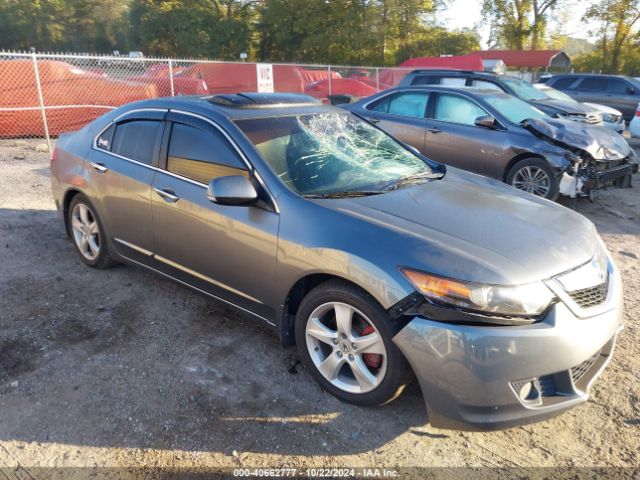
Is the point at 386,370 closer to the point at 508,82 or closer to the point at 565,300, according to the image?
the point at 565,300

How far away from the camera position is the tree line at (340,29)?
1608 inches

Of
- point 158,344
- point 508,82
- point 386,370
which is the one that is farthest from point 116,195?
point 508,82

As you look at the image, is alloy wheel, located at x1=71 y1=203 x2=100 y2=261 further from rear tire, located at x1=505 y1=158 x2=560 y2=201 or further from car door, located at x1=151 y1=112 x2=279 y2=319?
rear tire, located at x1=505 y1=158 x2=560 y2=201

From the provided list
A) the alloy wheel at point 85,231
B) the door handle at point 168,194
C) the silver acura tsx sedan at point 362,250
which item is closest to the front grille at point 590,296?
the silver acura tsx sedan at point 362,250

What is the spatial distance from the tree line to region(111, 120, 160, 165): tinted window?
1584 inches

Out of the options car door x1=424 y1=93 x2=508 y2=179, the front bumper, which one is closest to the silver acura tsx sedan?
the front bumper

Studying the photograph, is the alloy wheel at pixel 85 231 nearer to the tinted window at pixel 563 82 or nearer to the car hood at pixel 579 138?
the car hood at pixel 579 138

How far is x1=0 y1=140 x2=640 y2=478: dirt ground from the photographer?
2.53 meters

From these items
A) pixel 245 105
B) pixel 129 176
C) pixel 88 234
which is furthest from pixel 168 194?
pixel 88 234

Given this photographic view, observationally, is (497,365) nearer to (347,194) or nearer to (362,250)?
(362,250)

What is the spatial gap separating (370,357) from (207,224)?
1.36 m

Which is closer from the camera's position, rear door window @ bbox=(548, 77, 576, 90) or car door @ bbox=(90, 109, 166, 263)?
car door @ bbox=(90, 109, 166, 263)

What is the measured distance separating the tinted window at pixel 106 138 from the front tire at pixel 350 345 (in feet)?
7.77

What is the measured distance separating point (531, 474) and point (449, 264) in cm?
106
